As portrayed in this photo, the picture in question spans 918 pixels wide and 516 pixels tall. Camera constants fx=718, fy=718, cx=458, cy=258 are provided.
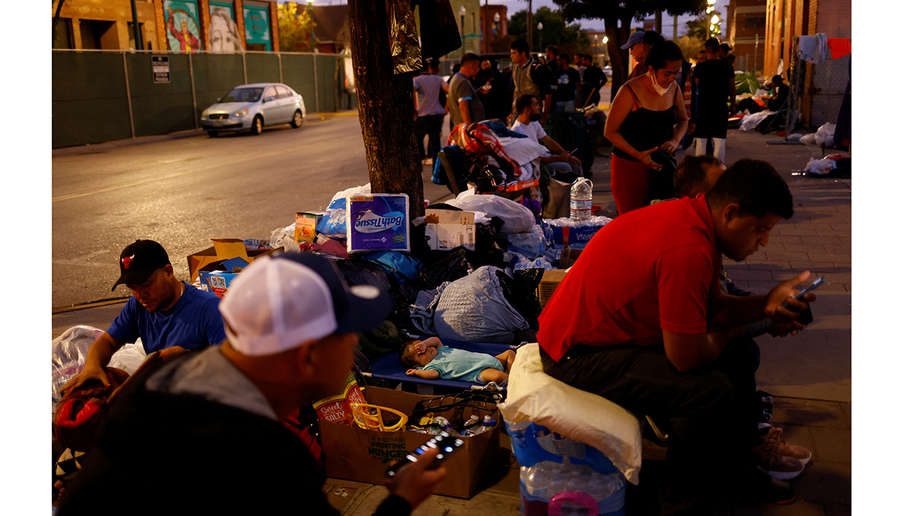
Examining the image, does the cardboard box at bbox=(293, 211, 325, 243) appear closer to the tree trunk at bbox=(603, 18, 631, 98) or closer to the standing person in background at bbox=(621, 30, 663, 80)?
the standing person in background at bbox=(621, 30, 663, 80)

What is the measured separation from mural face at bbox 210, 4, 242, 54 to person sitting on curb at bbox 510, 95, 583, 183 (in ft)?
102

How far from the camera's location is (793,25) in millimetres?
23766

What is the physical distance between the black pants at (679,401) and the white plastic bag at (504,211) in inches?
137

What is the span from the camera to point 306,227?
6117 millimetres

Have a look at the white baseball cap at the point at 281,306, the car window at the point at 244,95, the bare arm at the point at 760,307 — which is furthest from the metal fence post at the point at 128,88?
the white baseball cap at the point at 281,306

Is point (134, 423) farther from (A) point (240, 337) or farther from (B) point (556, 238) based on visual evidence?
(B) point (556, 238)

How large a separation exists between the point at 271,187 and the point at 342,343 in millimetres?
10715

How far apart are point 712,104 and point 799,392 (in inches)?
247

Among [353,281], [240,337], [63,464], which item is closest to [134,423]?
[240,337]

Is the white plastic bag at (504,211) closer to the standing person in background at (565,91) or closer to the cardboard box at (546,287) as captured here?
the cardboard box at (546,287)

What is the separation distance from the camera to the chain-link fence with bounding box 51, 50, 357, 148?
61.0 feet

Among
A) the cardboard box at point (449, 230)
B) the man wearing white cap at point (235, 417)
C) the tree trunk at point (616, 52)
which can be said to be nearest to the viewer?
the man wearing white cap at point (235, 417)

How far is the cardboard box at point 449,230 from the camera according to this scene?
582 cm

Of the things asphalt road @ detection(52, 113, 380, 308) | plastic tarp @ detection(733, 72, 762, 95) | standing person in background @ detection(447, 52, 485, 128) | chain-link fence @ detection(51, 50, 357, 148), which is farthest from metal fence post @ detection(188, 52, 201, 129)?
plastic tarp @ detection(733, 72, 762, 95)
